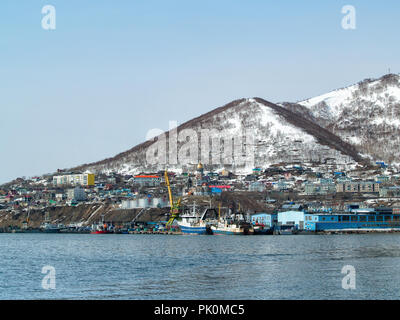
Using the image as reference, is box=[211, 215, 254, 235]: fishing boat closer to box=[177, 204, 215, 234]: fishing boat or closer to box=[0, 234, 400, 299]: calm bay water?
box=[177, 204, 215, 234]: fishing boat

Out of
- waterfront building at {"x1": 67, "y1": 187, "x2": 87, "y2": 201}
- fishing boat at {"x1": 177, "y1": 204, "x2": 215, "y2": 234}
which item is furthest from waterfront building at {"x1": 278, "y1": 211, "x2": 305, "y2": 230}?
waterfront building at {"x1": 67, "y1": 187, "x2": 87, "y2": 201}

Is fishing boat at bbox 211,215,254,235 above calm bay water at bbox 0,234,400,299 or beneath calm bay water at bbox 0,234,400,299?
beneath

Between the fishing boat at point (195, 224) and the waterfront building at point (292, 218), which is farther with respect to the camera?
the waterfront building at point (292, 218)
